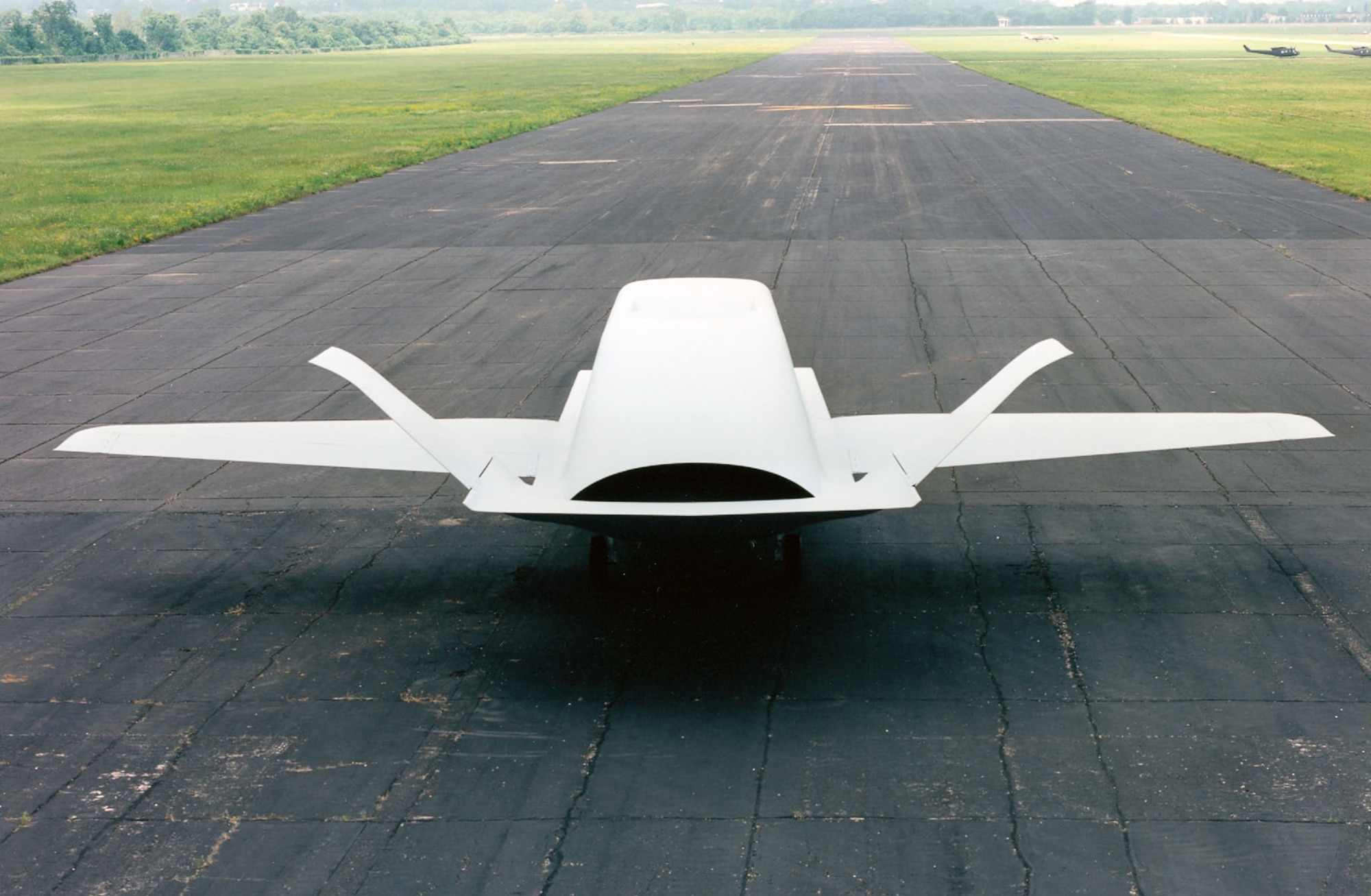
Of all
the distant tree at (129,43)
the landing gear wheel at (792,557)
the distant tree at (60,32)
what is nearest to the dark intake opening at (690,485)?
the landing gear wheel at (792,557)

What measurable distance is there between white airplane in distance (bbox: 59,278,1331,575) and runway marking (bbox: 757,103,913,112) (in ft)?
175

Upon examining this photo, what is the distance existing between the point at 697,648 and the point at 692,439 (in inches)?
62.8

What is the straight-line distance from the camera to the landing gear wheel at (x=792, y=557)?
9656 millimetres

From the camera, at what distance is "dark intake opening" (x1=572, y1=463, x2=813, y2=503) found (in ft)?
27.1

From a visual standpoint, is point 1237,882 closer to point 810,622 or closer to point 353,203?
point 810,622

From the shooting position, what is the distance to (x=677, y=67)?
11475 cm

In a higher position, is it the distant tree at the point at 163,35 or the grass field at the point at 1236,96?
the distant tree at the point at 163,35

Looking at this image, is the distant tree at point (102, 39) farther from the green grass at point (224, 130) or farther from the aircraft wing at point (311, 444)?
the aircraft wing at point (311, 444)

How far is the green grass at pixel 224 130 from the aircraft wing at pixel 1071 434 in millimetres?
22662

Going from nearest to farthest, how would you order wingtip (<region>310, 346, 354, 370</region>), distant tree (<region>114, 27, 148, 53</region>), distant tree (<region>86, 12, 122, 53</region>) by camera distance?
wingtip (<region>310, 346, 354, 370</region>) < distant tree (<region>86, 12, 122, 53</region>) < distant tree (<region>114, 27, 148, 53</region>)

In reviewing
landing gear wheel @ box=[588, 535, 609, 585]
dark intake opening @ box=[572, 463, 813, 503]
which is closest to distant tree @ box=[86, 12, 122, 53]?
landing gear wheel @ box=[588, 535, 609, 585]

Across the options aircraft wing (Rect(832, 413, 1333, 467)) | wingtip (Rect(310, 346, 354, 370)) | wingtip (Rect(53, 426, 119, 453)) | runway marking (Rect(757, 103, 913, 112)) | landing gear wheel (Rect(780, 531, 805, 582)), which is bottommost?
landing gear wheel (Rect(780, 531, 805, 582))

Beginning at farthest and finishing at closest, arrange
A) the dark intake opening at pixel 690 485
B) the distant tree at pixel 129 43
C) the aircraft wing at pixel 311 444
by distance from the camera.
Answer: the distant tree at pixel 129 43, the aircraft wing at pixel 311 444, the dark intake opening at pixel 690 485

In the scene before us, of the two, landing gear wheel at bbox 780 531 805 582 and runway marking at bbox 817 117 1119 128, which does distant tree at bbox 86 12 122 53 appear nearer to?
runway marking at bbox 817 117 1119 128
